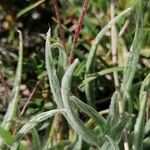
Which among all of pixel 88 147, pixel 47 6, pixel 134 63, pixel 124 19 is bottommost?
pixel 88 147

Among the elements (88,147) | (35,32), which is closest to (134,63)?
(88,147)

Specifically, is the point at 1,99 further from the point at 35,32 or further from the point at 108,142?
the point at 108,142

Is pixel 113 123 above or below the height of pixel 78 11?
below

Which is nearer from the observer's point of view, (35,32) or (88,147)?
(88,147)

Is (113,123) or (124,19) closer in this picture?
(113,123)

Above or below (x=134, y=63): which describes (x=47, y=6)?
above

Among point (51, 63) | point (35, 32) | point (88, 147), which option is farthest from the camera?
point (35, 32)

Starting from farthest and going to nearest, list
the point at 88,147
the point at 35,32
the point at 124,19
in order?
the point at 35,32 → the point at 124,19 → the point at 88,147

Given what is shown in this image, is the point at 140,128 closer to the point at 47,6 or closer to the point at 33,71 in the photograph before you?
the point at 33,71

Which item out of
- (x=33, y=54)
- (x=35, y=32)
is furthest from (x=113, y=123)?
(x=35, y=32)
